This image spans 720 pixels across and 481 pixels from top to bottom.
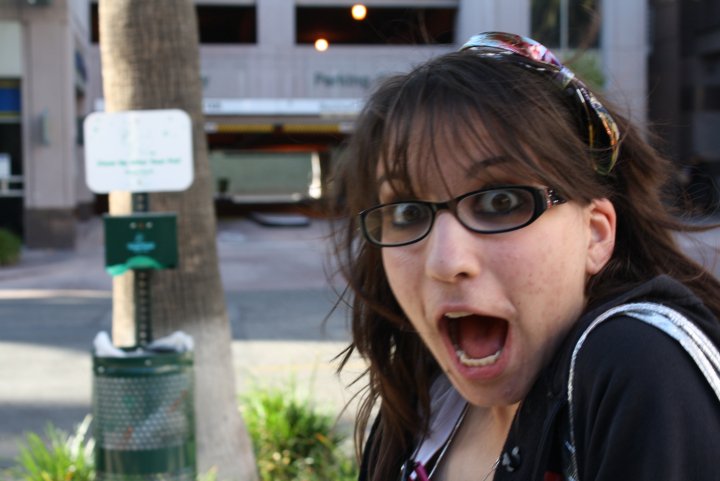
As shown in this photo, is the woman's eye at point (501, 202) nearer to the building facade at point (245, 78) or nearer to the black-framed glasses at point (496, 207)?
the black-framed glasses at point (496, 207)

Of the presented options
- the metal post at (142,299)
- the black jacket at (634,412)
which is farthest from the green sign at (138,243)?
the black jacket at (634,412)

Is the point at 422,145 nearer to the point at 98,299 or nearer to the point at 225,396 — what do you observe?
the point at 225,396

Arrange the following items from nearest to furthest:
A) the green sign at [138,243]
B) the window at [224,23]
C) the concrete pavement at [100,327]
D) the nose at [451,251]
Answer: the nose at [451,251] → the green sign at [138,243] → the concrete pavement at [100,327] → the window at [224,23]

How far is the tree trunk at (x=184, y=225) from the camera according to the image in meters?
4.98

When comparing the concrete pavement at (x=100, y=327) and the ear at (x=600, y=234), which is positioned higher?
the ear at (x=600, y=234)

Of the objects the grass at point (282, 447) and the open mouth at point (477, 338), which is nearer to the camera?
the open mouth at point (477, 338)

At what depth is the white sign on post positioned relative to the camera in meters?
4.59

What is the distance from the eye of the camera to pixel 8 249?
19.6 meters

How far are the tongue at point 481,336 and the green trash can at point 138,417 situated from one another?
10.4ft

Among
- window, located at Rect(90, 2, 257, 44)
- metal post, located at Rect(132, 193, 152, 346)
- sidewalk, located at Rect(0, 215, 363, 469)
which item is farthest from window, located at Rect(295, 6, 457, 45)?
metal post, located at Rect(132, 193, 152, 346)

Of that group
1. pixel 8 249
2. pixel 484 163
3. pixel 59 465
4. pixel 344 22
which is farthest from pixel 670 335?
pixel 344 22

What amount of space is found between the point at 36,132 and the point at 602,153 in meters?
22.8

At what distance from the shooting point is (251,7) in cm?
3612

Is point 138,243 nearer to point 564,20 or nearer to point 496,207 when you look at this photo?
point 496,207
